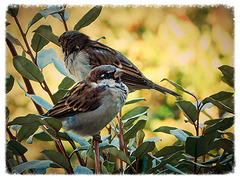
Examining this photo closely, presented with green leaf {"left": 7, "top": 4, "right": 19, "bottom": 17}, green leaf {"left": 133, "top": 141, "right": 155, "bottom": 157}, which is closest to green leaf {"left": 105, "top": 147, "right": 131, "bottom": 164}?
green leaf {"left": 133, "top": 141, "right": 155, "bottom": 157}

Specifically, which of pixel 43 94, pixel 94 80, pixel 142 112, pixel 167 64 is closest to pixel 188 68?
pixel 167 64

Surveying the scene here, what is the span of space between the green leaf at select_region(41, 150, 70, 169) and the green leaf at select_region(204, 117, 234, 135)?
0.35 meters

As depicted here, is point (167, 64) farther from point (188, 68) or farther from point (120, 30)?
point (120, 30)

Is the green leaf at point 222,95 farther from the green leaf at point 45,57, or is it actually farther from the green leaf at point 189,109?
the green leaf at point 45,57

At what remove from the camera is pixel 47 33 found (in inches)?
31.1

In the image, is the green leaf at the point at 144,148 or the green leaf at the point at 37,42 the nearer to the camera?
the green leaf at the point at 144,148

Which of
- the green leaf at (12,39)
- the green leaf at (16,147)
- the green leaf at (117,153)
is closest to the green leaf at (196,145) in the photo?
the green leaf at (117,153)

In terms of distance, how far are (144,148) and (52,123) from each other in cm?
22

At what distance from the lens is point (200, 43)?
0.83m

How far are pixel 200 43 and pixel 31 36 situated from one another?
1.59ft

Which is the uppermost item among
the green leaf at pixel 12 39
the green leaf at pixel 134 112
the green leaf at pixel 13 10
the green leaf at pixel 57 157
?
the green leaf at pixel 13 10

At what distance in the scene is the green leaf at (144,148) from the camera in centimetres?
68

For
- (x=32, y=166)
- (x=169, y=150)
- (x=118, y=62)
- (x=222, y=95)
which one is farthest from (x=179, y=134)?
(x=32, y=166)

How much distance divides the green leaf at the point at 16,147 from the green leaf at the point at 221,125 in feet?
1.50
